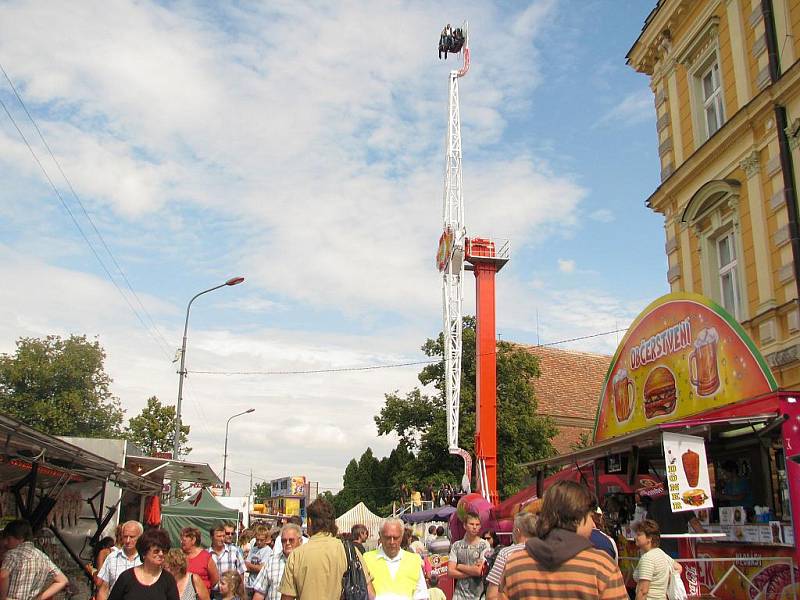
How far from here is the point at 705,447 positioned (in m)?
11.2

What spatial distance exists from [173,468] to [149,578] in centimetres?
1571

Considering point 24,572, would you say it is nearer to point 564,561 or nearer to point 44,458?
point 44,458

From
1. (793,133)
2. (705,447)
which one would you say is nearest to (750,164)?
(793,133)

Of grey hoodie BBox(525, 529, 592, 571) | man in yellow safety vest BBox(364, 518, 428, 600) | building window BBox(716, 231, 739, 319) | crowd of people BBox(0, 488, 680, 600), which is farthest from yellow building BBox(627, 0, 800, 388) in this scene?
grey hoodie BBox(525, 529, 592, 571)

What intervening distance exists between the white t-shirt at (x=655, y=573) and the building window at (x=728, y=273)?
325 inches

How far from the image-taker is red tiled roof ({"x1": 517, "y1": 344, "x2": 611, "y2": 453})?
160 feet

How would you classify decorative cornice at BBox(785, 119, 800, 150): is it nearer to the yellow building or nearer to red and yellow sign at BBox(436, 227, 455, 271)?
the yellow building

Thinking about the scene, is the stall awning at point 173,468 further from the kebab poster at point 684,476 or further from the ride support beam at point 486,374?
the ride support beam at point 486,374

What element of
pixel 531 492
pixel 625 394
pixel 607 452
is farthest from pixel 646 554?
pixel 531 492

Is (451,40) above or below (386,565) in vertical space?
above

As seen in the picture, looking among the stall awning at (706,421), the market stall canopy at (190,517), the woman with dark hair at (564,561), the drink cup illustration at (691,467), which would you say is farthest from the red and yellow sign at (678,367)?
the market stall canopy at (190,517)

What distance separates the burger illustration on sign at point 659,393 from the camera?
46.3 ft

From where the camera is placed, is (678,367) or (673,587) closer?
(673,587)

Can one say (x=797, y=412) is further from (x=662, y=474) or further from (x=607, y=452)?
(x=662, y=474)
